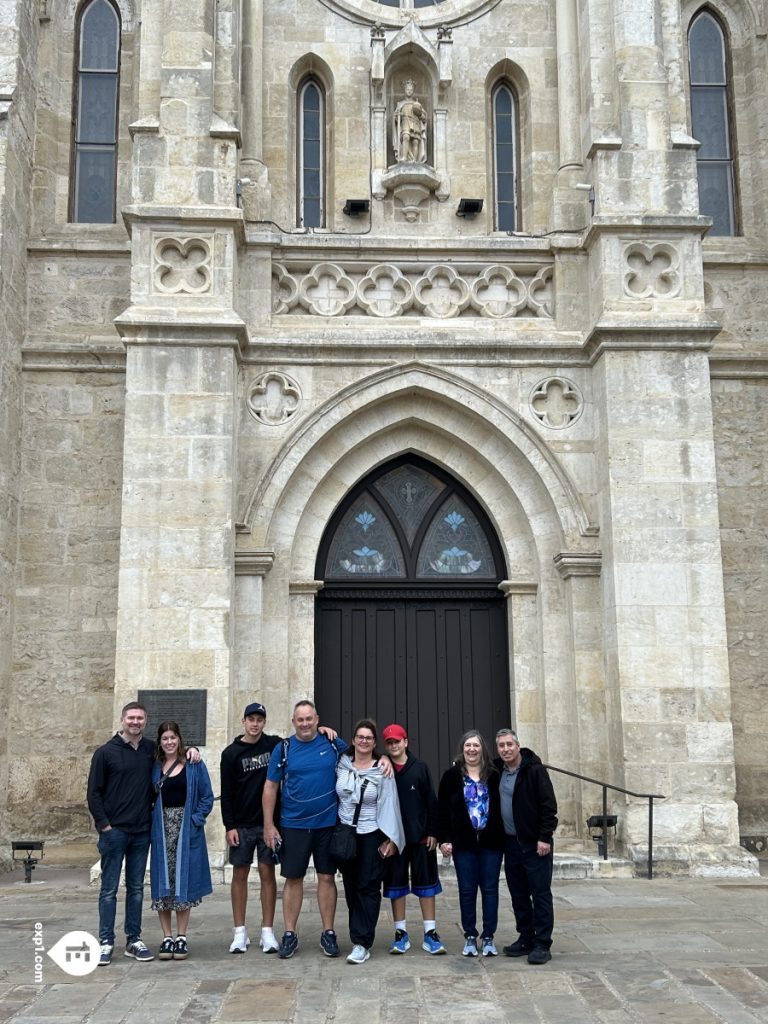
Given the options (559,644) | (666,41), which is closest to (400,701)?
(559,644)

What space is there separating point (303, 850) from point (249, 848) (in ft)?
1.38

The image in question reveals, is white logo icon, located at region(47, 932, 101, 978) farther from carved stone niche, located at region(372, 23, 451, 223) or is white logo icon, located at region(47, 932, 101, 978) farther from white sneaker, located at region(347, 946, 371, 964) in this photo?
carved stone niche, located at region(372, 23, 451, 223)

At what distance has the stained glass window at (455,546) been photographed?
12.3m

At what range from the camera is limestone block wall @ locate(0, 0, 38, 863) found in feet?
38.4

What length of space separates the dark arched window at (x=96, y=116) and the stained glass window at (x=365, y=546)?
452cm

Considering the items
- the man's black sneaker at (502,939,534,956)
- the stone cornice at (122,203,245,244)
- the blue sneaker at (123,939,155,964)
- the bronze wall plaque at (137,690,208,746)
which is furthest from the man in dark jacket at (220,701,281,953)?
the stone cornice at (122,203,245,244)

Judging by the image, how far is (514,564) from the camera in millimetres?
12016

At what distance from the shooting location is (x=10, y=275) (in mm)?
12023

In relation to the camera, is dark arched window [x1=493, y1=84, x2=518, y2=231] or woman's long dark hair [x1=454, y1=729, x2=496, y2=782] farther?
dark arched window [x1=493, y1=84, x2=518, y2=231]

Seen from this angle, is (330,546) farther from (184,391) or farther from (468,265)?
(468,265)

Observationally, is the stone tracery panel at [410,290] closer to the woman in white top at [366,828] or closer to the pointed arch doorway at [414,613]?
the pointed arch doorway at [414,613]

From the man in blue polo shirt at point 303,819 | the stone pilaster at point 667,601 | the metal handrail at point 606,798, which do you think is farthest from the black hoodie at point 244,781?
the stone pilaster at point 667,601

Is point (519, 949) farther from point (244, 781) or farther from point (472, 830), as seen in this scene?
point (244, 781)

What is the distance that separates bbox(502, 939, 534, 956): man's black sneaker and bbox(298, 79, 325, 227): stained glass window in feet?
27.5
